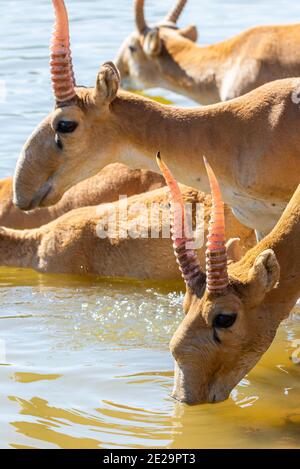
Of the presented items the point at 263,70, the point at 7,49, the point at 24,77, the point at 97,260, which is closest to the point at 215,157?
the point at 97,260

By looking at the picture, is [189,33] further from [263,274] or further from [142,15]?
[263,274]

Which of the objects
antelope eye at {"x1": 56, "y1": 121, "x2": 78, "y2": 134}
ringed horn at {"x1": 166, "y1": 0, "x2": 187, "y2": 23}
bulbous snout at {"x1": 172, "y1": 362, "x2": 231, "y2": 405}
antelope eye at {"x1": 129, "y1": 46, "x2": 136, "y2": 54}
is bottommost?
antelope eye at {"x1": 129, "y1": 46, "x2": 136, "y2": 54}

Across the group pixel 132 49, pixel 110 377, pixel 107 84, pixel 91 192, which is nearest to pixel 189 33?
pixel 132 49

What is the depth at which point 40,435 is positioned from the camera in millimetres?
10109

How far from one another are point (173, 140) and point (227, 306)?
10.4ft

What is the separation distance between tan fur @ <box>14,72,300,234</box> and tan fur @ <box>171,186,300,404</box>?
2086 mm

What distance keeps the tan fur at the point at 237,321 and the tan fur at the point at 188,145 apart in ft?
6.84

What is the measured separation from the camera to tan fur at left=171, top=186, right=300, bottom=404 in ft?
30.8

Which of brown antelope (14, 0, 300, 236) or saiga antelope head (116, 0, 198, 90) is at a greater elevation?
brown antelope (14, 0, 300, 236)

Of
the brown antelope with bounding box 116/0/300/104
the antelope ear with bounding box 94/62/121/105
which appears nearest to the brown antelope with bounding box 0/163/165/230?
the antelope ear with bounding box 94/62/121/105

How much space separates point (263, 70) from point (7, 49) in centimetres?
765

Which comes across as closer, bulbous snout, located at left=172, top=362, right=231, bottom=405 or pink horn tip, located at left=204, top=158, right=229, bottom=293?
pink horn tip, located at left=204, top=158, right=229, bottom=293

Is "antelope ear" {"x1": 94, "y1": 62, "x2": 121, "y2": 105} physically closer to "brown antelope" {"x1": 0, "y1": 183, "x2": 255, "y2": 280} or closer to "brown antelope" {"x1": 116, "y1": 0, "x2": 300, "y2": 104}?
"brown antelope" {"x1": 0, "y1": 183, "x2": 255, "y2": 280}

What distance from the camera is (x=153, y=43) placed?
64.1 ft
